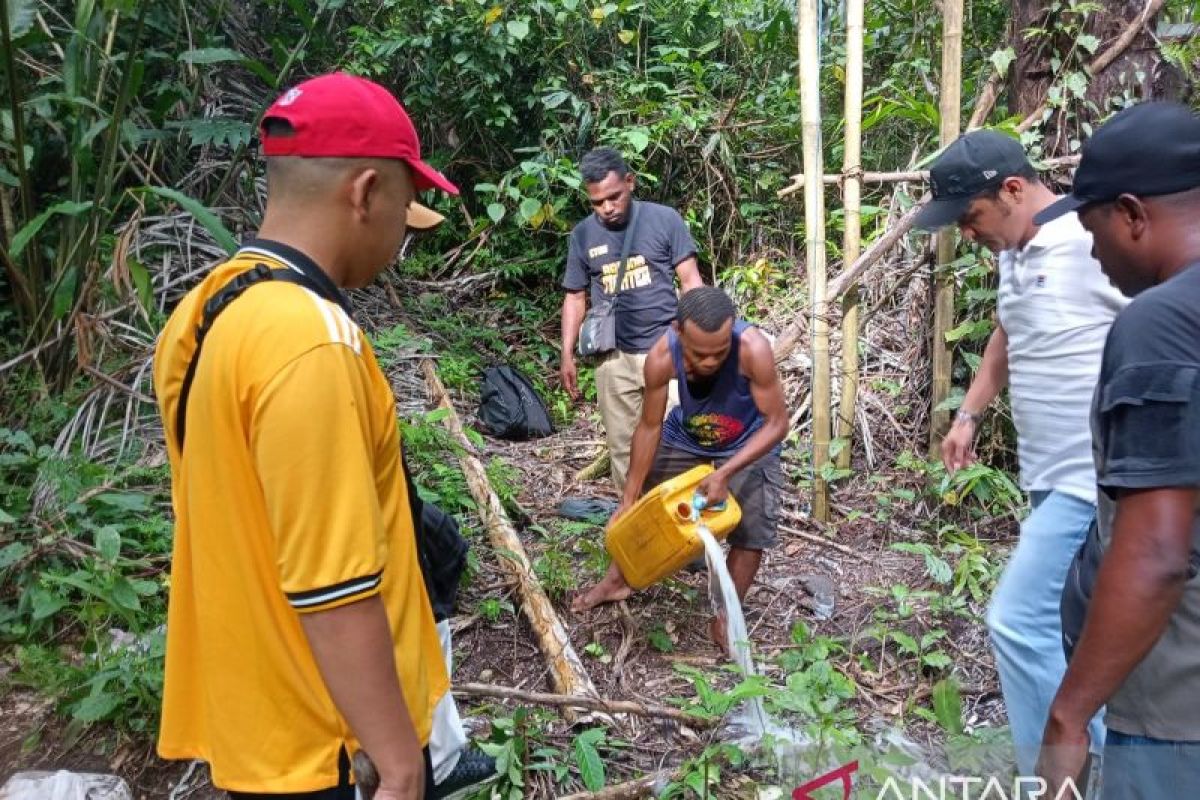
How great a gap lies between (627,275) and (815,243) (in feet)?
3.31

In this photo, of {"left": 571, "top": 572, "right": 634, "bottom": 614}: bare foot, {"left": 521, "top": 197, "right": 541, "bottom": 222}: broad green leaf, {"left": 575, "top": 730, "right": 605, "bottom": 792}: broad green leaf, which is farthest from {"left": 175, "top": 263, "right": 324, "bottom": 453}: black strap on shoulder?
{"left": 521, "top": 197, "right": 541, "bottom": 222}: broad green leaf

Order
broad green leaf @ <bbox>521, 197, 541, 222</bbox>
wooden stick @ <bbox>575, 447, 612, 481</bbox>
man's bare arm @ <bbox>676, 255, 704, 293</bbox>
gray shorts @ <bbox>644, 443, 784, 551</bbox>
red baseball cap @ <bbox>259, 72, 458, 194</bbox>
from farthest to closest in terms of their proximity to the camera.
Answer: broad green leaf @ <bbox>521, 197, 541, 222</bbox> < wooden stick @ <bbox>575, 447, 612, 481</bbox> < man's bare arm @ <bbox>676, 255, 704, 293</bbox> < gray shorts @ <bbox>644, 443, 784, 551</bbox> < red baseball cap @ <bbox>259, 72, 458, 194</bbox>

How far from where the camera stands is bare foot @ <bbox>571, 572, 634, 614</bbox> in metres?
3.68

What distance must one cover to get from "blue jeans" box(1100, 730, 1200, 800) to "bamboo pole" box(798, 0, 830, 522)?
10.3 feet

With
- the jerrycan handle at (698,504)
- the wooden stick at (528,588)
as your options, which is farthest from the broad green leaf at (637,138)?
the jerrycan handle at (698,504)

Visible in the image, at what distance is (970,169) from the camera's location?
2.48m

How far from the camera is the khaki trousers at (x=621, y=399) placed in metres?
4.66

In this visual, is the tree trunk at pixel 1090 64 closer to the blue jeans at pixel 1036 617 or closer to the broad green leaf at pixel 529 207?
the blue jeans at pixel 1036 617

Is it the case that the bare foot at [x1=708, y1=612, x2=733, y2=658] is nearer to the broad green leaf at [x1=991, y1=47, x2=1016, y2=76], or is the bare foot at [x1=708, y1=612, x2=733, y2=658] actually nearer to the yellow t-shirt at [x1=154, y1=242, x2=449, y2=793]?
the yellow t-shirt at [x1=154, y1=242, x2=449, y2=793]

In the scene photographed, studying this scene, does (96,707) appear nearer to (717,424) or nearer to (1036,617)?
(717,424)

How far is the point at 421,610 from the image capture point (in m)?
1.36

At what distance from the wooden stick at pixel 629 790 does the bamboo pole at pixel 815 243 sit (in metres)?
2.39

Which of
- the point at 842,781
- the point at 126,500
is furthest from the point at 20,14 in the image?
the point at 842,781

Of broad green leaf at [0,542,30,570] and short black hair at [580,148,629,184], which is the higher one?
short black hair at [580,148,629,184]
